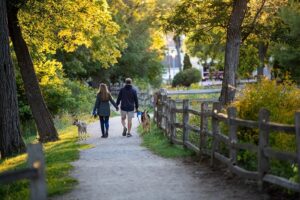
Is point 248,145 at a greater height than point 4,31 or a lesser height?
lesser

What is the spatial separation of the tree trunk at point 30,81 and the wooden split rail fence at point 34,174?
13.6 metres

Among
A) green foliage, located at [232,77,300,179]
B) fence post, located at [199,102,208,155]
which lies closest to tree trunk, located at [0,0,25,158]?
fence post, located at [199,102,208,155]

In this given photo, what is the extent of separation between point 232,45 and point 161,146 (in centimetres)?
460

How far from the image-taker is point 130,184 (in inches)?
387

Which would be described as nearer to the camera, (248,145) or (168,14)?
(248,145)

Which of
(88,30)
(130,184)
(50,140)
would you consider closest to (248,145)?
(130,184)

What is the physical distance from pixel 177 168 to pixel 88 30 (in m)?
11.0

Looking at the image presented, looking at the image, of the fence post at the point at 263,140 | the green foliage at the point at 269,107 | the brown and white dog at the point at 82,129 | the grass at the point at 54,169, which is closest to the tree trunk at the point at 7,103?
the grass at the point at 54,169

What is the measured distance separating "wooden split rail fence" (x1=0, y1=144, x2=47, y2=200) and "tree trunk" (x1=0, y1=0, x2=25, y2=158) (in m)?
9.99

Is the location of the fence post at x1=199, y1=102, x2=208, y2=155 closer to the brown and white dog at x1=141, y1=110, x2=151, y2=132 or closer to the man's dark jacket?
the man's dark jacket

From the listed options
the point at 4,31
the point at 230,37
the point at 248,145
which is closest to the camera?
the point at 248,145

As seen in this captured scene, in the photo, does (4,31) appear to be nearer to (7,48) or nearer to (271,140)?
(7,48)

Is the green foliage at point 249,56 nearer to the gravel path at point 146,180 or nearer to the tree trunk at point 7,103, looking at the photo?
the gravel path at point 146,180

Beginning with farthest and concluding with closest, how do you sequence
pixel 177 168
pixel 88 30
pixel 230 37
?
pixel 88 30, pixel 230 37, pixel 177 168
